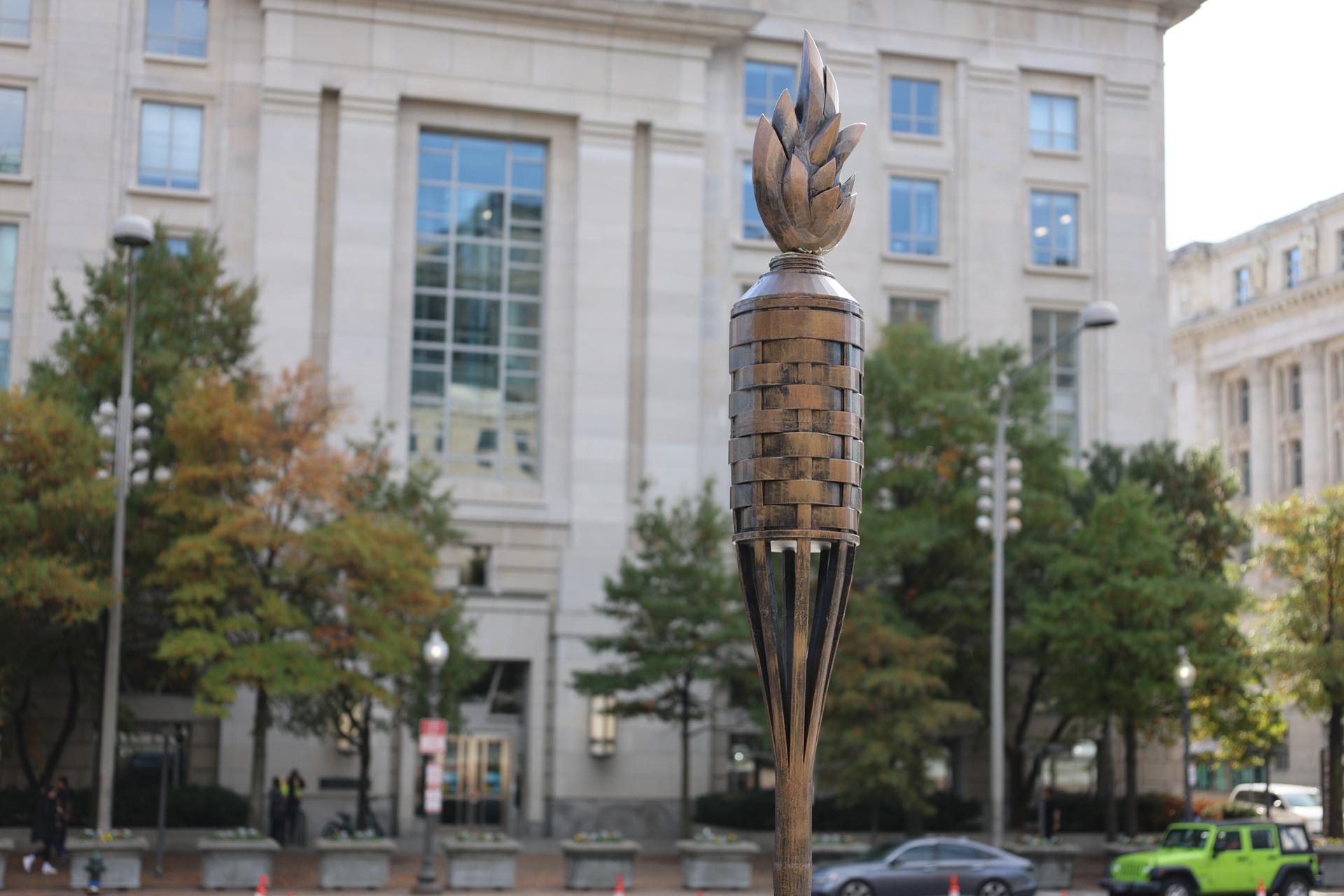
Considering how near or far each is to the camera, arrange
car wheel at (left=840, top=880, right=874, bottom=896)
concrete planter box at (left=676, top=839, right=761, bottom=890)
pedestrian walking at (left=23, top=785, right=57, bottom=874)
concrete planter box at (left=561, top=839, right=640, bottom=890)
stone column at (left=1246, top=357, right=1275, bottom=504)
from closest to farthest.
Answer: car wheel at (left=840, top=880, right=874, bottom=896) < pedestrian walking at (left=23, top=785, right=57, bottom=874) < concrete planter box at (left=561, top=839, right=640, bottom=890) < concrete planter box at (left=676, top=839, right=761, bottom=890) < stone column at (left=1246, top=357, right=1275, bottom=504)

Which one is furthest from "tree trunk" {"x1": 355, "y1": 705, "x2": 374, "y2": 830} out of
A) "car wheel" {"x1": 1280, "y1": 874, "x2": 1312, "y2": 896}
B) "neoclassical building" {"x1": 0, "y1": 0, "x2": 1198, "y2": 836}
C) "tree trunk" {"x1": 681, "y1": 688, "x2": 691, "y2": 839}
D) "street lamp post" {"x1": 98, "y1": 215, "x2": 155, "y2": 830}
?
"car wheel" {"x1": 1280, "y1": 874, "x2": 1312, "y2": 896}

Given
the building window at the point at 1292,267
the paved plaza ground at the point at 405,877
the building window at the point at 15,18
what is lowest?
the paved plaza ground at the point at 405,877

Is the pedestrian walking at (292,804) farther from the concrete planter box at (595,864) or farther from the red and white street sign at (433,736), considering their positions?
the red and white street sign at (433,736)

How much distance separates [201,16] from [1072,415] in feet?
96.3

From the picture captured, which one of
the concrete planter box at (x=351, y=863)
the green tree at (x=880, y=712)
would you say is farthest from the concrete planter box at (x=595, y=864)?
the green tree at (x=880, y=712)

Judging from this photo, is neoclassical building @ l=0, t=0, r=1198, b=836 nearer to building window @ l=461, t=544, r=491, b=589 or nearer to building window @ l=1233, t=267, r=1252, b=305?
building window @ l=461, t=544, r=491, b=589

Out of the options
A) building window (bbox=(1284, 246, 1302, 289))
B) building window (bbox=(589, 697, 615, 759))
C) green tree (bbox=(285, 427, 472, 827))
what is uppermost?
building window (bbox=(1284, 246, 1302, 289))

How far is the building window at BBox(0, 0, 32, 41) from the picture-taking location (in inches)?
1844

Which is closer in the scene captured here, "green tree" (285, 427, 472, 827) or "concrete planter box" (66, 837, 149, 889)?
"concrete planter box" (66, 837, 149, 889)

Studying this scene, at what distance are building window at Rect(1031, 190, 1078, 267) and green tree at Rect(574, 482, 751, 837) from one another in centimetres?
1753

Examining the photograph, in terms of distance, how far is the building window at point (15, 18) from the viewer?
A: 1844 inches

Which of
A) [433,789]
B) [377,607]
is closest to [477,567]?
[377,607]

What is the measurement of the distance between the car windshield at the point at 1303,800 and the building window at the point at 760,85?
2988cm

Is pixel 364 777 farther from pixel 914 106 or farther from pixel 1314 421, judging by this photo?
pixel 1314 421
